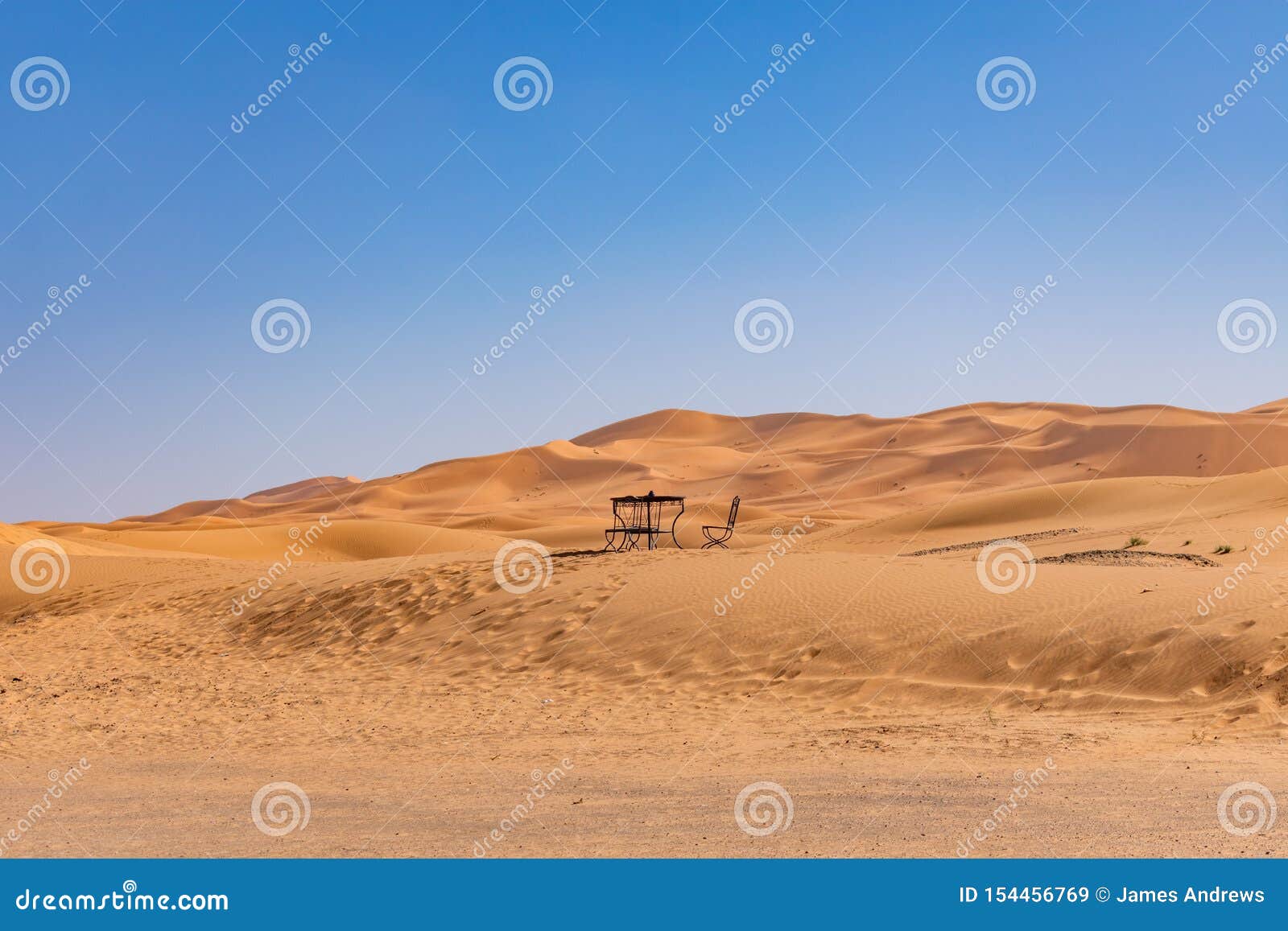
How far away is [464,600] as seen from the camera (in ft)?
60.1

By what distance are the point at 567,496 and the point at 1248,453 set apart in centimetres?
4216

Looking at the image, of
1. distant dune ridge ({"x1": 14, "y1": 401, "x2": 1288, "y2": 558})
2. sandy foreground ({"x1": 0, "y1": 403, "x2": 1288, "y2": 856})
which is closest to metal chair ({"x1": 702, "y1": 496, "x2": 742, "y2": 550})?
sandy foreground ({"x1": 0, "y1": 403, "x2": 1288, "y2": 856})

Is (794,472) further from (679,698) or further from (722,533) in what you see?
(679,698)

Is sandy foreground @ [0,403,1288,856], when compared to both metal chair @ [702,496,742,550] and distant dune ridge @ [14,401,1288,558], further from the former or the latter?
distant dune ridge @ [14,401,1288,558]

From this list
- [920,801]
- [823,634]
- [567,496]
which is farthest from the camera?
[567,496]

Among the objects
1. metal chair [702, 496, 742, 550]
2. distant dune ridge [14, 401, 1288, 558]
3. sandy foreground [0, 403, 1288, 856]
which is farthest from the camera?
distant dune ridge [14, 401, 1288, 558]

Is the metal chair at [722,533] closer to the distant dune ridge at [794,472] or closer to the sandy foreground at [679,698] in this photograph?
the sandy foreground at [679,698]

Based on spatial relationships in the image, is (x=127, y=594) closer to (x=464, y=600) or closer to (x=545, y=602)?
(x=464, y=600)

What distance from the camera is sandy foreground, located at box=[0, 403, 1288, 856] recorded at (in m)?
6.79

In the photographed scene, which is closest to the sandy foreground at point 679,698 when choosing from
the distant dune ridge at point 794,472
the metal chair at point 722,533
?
the metal chair at point 722,533

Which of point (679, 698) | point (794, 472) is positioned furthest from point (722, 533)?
point (794, 472)

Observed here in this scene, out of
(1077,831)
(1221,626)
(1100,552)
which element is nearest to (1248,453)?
(1100,552)

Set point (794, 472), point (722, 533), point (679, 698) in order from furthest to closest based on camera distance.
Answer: point (794, 472), point (722, 533), point (679, 698)

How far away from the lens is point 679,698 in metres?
12.6
